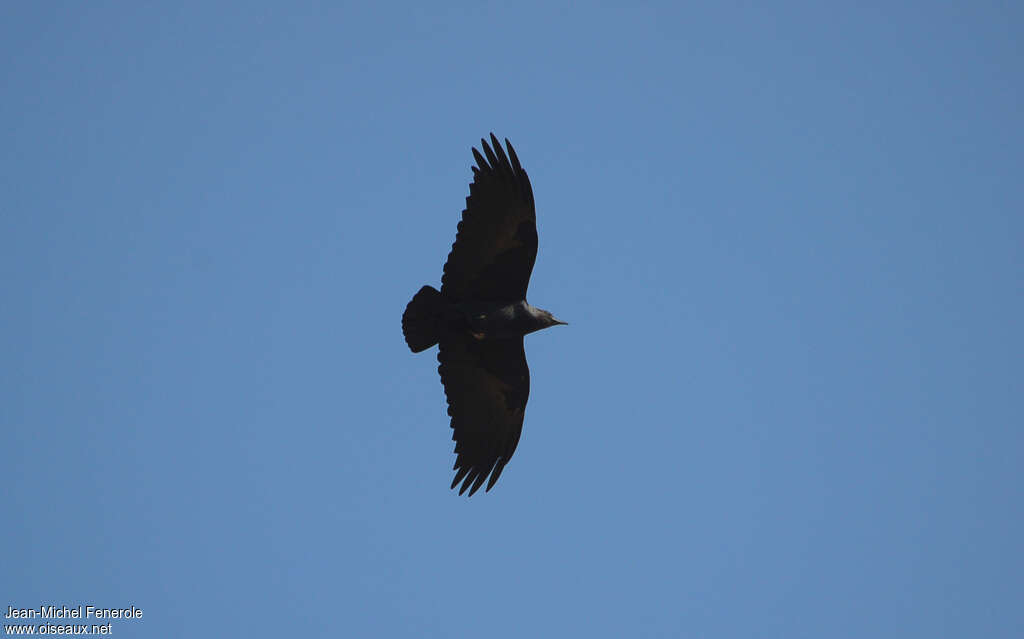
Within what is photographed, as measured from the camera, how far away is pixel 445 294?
13023 millimetres

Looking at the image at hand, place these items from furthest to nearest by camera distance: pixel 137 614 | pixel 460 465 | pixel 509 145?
pixel 137 614
pixel 460 465
pixel 509 145

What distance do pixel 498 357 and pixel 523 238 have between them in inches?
68.6

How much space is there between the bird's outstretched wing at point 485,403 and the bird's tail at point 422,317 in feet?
2.64

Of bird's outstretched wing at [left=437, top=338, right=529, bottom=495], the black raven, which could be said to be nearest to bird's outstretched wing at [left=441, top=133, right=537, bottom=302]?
the black raven

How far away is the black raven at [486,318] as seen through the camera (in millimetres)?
12797

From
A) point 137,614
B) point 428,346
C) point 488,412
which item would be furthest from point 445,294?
point 137,614

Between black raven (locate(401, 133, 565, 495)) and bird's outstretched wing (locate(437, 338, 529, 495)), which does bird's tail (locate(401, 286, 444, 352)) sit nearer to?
black raven (locate(401, 133, 565, 495))

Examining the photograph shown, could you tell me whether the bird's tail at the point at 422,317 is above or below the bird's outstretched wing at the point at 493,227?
below

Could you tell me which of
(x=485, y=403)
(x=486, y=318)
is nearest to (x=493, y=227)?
(x=486, y=318)

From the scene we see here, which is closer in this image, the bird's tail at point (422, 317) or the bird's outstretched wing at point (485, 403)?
the bird's tail at point (422, 317)

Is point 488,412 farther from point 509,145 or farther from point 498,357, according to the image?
point 509,145

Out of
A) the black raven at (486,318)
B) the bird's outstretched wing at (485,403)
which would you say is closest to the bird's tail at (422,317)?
the black raven at (486,318)

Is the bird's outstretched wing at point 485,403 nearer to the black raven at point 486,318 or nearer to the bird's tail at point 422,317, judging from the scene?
the black raven at point 486,318

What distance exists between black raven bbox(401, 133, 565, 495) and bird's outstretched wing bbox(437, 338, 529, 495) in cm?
1
